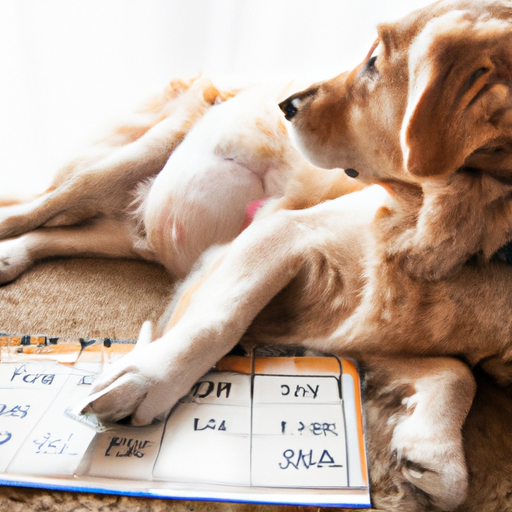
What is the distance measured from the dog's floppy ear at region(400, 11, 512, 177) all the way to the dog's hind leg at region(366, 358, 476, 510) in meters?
0.34

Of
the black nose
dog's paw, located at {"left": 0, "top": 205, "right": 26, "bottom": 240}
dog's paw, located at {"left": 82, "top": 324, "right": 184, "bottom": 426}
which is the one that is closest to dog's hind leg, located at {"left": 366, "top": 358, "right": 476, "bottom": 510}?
dog's paw, located at {"left": 82, "top": 324, "right": 184, "bottom": 426}

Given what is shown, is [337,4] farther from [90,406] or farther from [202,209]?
[90,406]

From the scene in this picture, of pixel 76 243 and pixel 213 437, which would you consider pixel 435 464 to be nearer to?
pixel 213 437

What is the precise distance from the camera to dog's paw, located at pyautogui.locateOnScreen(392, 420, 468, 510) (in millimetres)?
746

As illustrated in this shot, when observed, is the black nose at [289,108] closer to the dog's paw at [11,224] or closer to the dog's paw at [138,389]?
the dog's paw at [138,389]

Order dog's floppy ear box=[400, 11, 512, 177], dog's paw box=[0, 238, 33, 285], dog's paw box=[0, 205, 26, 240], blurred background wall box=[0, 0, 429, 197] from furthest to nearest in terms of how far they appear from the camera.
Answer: blurred background wall box=[0, 0, 429, 197]
dog's paw box=[0, 205, 26, 240]
dog's paw box=[0, 238, 33, 285]
dog's floppy ear box=[400, 11, 512, 177]

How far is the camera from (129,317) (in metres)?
1.04

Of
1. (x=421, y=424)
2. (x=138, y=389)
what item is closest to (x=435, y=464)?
(x=421, y=424)

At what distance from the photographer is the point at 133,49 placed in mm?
1485

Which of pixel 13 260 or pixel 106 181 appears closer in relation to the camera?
pixel 13 260

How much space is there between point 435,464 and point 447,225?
1.19ft

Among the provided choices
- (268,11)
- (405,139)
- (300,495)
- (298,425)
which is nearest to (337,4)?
(268,11)

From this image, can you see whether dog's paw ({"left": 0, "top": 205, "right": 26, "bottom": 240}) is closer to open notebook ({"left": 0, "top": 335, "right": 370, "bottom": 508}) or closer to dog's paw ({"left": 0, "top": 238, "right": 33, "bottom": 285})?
dog's paw ({"left": 0, "top": 238, "right": 33, "bottom": 285})

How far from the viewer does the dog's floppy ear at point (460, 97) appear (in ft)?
2.40
